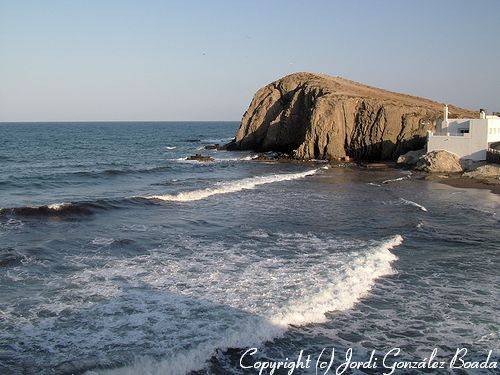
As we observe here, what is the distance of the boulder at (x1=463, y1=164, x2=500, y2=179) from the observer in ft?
124

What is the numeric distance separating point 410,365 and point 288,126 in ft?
179

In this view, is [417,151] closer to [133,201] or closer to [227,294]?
[133,201]

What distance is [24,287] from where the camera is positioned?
47.1 ft

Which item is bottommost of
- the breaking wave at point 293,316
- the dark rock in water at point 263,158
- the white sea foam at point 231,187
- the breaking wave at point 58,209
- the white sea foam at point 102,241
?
the breaking wave at point 293,316

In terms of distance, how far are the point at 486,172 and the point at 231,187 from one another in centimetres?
1970

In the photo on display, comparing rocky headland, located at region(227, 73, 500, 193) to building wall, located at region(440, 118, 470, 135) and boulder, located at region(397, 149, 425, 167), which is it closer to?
boulder, located at region(397, 149, 425, 167)

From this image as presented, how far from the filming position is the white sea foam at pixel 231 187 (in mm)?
31391

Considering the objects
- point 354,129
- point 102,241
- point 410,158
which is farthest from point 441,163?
point 102,241

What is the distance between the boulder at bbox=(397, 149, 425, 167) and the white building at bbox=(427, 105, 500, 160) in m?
1.85

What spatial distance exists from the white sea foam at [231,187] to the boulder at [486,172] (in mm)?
12993

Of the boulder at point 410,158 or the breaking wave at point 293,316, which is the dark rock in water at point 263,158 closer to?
the boulder at point 410,158

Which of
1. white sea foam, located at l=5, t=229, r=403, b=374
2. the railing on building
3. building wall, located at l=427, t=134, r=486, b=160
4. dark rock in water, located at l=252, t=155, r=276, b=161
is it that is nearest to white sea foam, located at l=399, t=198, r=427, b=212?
white sea foam, located at l=5, t=229, r=403, b=374

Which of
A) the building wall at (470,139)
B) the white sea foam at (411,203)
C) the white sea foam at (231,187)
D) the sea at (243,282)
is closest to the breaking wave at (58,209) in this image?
the sea at (243,282)


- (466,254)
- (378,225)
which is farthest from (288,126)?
(466,254)
